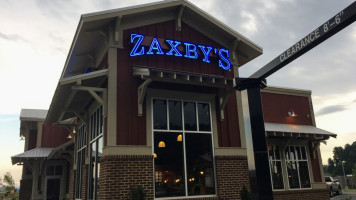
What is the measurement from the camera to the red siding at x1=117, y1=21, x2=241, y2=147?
10.1 m

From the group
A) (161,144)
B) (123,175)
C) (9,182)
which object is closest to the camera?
(123,175)

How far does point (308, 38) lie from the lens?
5.52m

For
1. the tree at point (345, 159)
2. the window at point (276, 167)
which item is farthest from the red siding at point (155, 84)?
the tree at point (345, 159)

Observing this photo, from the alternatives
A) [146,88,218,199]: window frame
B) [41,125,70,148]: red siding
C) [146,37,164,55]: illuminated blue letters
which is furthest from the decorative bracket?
[41,125,70,148]: red siding

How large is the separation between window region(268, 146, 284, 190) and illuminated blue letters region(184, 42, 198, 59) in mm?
7560

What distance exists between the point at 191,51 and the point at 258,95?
17.7ft

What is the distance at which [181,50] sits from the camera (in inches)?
459

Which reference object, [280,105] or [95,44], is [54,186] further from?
[280,105]

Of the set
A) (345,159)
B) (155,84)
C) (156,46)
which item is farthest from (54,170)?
(345,159)

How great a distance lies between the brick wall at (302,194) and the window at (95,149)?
9.01 m

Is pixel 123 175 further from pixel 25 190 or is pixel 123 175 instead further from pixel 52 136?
pixel 25 190

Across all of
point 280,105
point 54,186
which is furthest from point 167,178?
point 54,186

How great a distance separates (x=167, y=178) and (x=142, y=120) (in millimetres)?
2121

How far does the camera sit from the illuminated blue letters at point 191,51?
1162 centimetres
